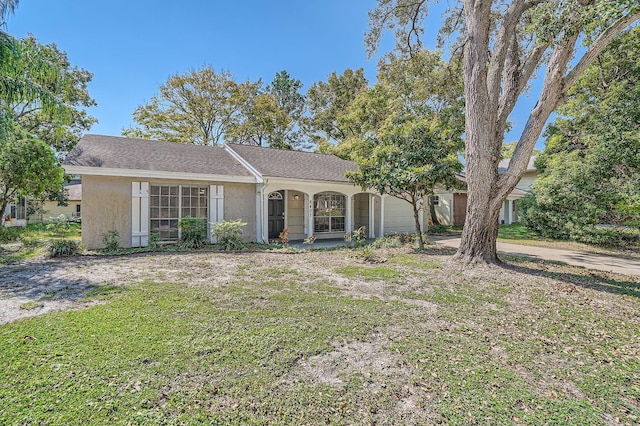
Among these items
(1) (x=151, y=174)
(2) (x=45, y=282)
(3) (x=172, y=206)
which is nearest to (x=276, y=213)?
(3) (x=172, y=206)

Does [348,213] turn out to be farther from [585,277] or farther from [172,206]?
[585,277]

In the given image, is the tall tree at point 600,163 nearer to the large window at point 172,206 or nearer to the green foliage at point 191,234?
the green foliage at point 191,234

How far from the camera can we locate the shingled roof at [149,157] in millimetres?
9430

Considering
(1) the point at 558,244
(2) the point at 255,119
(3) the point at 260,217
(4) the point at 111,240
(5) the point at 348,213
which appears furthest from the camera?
(2) the point at 255,119

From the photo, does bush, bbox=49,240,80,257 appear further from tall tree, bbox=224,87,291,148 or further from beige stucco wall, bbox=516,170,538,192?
beige stucco wall, bbox=516,170,538,192

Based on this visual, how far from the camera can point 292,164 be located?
13.1m

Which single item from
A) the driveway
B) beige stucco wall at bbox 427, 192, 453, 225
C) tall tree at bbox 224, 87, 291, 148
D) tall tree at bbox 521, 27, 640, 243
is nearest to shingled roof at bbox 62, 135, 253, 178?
the driveway

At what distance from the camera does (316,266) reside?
7594 mm

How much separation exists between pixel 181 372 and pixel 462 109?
1795cm

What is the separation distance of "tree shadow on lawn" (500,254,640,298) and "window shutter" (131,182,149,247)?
10195mm

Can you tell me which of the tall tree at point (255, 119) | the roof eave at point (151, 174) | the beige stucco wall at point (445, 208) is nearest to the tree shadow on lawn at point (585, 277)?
the roof eave at point (151, 174)

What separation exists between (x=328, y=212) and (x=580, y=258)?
845 centimetres

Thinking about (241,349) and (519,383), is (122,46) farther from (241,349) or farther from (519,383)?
(519,383)

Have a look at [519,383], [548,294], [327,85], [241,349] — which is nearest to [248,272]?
[241,349]
